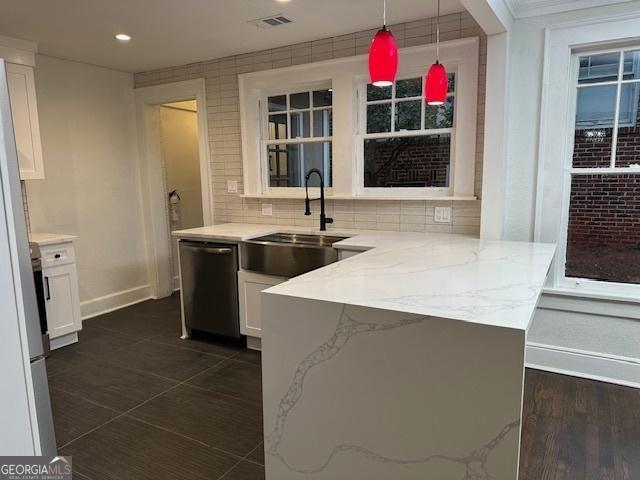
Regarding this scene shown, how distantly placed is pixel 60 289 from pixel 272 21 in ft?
8.68

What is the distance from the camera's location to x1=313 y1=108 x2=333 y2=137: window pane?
3680 mm

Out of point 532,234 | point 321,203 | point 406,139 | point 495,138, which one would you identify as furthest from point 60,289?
point 532,234

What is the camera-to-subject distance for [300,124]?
3.86 m

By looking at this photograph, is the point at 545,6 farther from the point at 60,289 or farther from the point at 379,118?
the point at 60,289

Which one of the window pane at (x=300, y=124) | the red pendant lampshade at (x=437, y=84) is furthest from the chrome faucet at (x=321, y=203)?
the red pendant lampshade at (x=437, y=84)

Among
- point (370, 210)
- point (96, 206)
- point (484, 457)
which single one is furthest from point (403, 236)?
point (96, 206)

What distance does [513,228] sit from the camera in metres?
3.01

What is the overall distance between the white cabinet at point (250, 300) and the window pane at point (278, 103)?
159cm

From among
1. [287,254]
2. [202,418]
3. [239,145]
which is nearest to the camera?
[202,418]

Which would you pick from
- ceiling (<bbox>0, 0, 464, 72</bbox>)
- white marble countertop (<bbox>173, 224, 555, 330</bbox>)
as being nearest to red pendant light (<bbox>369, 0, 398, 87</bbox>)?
white marble countertop (<bbox>173, 224, 555, 330</bbox>)

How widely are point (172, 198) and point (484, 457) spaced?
176 inches

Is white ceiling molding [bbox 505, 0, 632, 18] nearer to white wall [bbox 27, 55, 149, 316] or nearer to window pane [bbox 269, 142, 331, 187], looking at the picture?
window pane [bbox 269, 142, 331, 187]

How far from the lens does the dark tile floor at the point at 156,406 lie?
6.84ft

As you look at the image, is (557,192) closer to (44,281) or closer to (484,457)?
(484,457)
